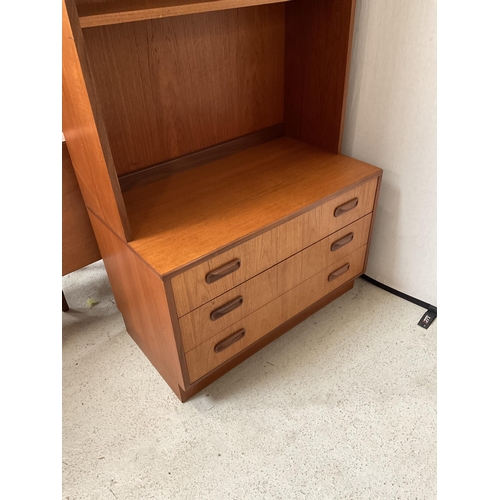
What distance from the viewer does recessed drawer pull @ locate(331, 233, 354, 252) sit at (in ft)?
4.88

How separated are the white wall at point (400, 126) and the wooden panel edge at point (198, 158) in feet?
1.06

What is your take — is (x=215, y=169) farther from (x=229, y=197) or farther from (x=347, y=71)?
(x=347, y=71)

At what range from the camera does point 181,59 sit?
51.8 inches

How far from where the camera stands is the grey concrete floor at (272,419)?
1181 millimetres

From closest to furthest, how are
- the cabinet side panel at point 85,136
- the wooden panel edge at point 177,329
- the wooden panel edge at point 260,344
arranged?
the cabinet side panel at point 85,136 → the wooden panel edge at point 177,329 → the wooden panel edge at point 260,344

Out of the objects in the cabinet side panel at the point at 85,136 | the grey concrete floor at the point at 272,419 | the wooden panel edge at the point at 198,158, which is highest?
the cabinet side panel at the point at 85,136

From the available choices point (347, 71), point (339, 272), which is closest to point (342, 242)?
point (339, 272)

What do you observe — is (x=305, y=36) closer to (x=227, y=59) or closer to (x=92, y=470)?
(x=227, y=59)

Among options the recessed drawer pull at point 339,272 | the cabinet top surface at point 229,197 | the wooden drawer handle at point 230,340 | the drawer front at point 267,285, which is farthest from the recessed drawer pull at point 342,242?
the wooden drawer handle at point 230,340

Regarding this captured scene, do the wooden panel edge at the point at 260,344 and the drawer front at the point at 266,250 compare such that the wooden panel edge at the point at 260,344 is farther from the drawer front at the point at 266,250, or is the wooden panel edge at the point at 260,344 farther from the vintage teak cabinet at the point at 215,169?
the drawer front at the point at 266,250

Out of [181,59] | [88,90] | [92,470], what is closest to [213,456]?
[92,470]

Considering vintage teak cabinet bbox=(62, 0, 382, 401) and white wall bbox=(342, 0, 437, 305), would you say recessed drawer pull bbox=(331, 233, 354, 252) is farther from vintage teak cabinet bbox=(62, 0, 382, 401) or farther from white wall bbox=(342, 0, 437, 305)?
white wall bbox=(342, 0, 437, 305)

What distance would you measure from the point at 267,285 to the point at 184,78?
75cm

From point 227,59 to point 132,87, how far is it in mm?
370
